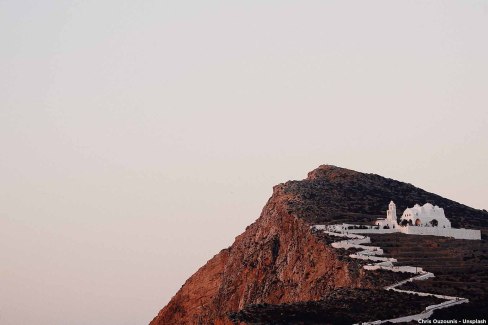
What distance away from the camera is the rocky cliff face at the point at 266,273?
12106cm

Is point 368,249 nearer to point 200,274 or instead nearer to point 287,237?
point 287,237

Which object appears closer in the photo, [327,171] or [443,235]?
[443,235]

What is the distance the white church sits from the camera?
135250 mm

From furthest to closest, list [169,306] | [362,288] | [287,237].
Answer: [169,306]
[287,237]
[362,288]

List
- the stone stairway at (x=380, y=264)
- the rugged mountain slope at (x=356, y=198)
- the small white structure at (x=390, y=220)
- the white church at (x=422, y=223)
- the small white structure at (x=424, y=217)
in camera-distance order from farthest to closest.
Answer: the rugged mountain slope at (x=356, y=198) → the small white structure at (x=424, y=217) → the small white structure at (x=390, y=220) → the white church at (x=422, y=223) → the stone stairway at (x=380, y=264)

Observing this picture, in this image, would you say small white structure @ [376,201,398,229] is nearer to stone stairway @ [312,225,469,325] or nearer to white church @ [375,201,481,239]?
white church @ [375,201,481,239]

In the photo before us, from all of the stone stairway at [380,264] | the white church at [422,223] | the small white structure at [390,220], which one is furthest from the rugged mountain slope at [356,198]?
the stone stairway at [380,264]

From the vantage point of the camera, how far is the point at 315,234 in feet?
419

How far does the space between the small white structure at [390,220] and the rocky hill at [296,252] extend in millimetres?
2916

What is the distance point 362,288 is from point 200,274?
46.7 meters

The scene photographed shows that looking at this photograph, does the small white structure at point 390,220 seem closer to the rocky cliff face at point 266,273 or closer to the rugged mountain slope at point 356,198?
the rugged mountain slope at point 356,198

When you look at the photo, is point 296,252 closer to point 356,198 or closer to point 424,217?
point 424,217

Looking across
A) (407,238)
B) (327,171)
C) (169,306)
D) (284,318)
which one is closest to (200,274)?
(169,306)

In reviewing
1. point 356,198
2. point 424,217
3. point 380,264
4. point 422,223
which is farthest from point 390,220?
point 380,264
